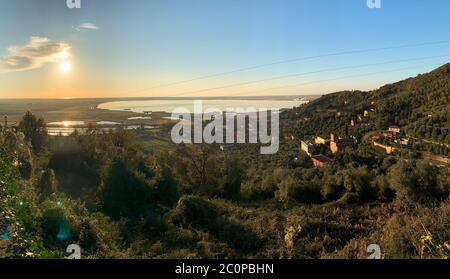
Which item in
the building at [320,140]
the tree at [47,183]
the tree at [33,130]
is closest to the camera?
the tree at [47,183]

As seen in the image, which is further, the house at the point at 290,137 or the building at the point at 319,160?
the house at the point at 290,137

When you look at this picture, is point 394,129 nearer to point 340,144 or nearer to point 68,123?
point 340,144

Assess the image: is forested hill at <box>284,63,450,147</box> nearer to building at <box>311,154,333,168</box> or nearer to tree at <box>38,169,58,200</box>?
building at <box>311,154,333,168</box>

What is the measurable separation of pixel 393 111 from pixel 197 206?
141 feet

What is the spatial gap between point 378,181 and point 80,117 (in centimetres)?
2603

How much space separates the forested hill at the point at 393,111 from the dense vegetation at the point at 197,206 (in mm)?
13294

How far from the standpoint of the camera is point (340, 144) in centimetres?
3719

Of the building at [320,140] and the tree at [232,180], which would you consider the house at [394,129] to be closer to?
the building at [320,140]

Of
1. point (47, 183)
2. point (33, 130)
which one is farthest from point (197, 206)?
point (33, 130)

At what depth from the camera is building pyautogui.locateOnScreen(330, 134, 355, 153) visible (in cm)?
3600

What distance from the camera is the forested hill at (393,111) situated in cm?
3747

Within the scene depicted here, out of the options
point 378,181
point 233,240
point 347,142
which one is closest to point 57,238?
point 233,240

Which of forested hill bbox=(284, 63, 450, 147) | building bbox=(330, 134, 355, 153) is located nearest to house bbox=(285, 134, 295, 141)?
Result: forested hill bbox=(284, 63, 450, 147)

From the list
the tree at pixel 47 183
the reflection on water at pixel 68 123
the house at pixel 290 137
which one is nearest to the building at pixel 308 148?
the house at pixel 290 137
